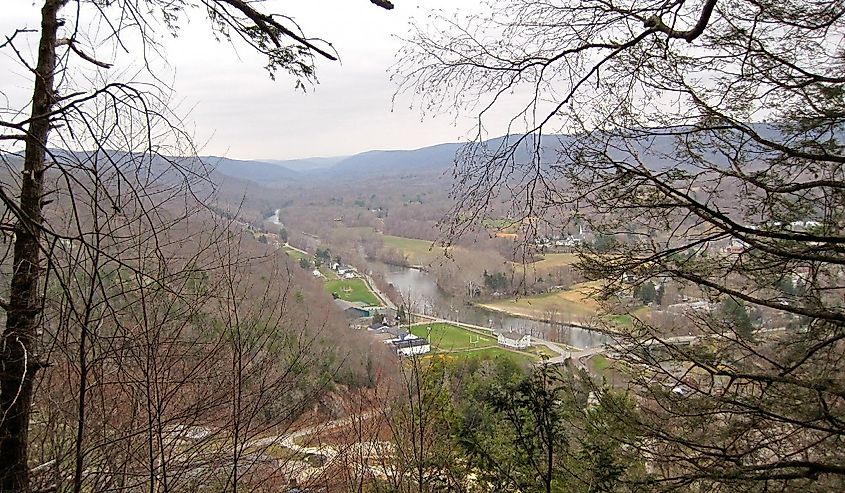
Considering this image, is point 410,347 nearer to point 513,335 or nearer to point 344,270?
point 513,335

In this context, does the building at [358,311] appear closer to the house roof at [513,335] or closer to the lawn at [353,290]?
the lawn at [353,290]

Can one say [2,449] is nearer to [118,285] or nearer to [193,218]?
[118,285]

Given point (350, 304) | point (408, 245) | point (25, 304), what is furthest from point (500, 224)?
point (408, 245)

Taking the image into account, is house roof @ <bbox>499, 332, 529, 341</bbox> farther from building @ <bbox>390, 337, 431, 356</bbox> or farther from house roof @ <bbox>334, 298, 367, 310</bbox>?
building @ <bbox>390, 337, 431, 356</bbox>

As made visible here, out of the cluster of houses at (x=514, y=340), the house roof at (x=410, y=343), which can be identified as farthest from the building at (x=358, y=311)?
the house roof at (x=410, y=343)

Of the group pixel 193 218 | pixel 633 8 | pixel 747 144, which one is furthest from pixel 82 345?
pixel 747 144

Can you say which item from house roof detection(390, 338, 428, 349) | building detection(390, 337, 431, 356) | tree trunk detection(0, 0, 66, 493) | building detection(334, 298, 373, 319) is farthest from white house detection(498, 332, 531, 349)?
tree trunk detection(0, 0, 66, 493)
